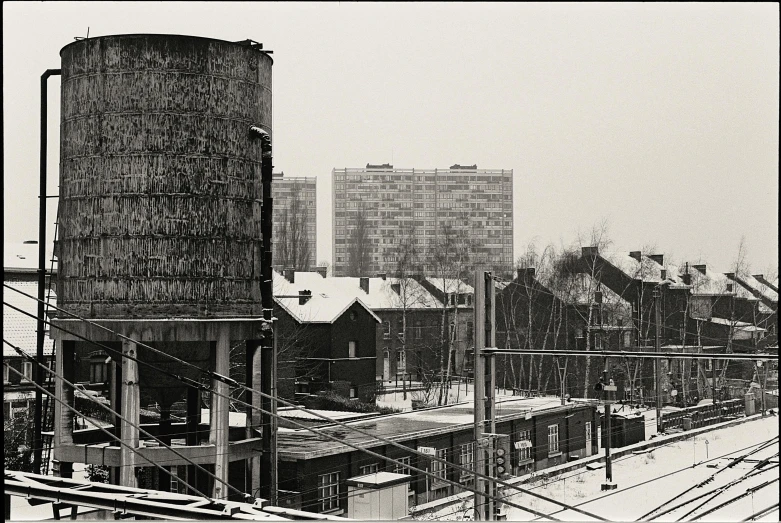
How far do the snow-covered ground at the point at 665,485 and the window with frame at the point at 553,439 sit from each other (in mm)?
1991

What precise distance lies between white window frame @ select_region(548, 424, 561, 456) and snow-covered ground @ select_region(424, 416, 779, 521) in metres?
1.95

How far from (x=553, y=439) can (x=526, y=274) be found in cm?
1366

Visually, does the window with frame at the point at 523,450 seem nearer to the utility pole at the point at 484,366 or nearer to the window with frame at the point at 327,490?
the window with frame at the point at 327,490

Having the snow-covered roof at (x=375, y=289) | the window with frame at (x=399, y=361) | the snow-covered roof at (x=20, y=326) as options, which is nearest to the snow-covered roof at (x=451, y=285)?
the snow-covered roof at (x=375, y=289)

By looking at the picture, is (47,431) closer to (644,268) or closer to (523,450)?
(523,450)

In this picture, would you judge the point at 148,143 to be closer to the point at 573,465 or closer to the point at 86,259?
the point at 86,259

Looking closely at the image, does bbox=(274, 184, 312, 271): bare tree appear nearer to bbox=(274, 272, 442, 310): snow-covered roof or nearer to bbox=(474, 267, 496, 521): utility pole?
bbox=(274, 272, 442, 310): snow-covered roof

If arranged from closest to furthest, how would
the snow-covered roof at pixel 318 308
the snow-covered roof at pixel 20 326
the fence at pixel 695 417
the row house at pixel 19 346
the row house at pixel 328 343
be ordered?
1. the row house at pixel 19 346
2. the snow-covered roof at pixel 20 326
3. the fence at pixel 695 417
4. the row house at pixel 328 343
5. the snow-covered roof at pixel 318 308

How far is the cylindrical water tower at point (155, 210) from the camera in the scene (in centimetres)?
1194

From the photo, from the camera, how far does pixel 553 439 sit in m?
26.6

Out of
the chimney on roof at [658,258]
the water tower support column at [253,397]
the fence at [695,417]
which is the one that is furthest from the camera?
the chimney on roof at [658,258]

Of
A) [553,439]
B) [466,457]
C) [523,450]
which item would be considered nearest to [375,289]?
[553,439]

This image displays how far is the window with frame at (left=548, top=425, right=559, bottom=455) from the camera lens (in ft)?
86.5

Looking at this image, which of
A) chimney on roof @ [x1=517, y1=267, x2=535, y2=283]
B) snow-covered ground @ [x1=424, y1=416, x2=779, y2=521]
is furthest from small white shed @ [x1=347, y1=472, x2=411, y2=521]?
chimney on roof @ [x1=517, y1=267, x2=535, y2=283]
